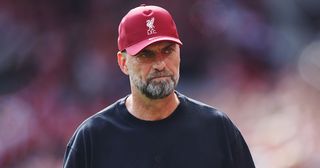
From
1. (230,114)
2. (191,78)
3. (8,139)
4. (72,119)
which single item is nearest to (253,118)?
(230,114)

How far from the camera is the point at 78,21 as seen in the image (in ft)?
20.3

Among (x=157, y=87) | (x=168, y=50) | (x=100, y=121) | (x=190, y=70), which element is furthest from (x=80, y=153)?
(x=190, y=70)

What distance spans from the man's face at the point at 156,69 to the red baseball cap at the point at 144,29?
0.10ft

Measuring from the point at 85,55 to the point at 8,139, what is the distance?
83cm

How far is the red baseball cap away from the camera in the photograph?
123 inches

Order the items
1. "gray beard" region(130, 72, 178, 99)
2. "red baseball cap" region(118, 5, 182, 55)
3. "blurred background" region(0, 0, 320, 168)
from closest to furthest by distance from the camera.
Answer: "gray beard" region(130, 72, 178, 99) < "red baseball cap" region(118, 5, 182, 55) < "blurred background" region(0, 0, 320, 168)

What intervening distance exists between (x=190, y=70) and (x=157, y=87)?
9.57 ft

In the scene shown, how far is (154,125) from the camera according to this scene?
10.2 ft

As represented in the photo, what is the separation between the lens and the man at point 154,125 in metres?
3.07

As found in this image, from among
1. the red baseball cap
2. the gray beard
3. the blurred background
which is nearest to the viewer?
the gray beard

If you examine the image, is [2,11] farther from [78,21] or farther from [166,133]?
[166,133]

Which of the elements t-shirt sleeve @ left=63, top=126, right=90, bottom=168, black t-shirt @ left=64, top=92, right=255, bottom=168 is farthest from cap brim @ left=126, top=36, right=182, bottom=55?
t-shirt sleeve @ left=63, top=126, right=90, bottom=168

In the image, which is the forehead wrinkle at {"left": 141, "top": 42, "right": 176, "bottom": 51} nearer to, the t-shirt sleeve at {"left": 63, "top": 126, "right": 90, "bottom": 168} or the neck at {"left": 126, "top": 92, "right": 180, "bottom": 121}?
the neck at {"left": 126, "top": 92, "right": 180, "bottom": 121}

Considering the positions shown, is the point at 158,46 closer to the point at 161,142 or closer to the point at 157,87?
the point at 157,87
